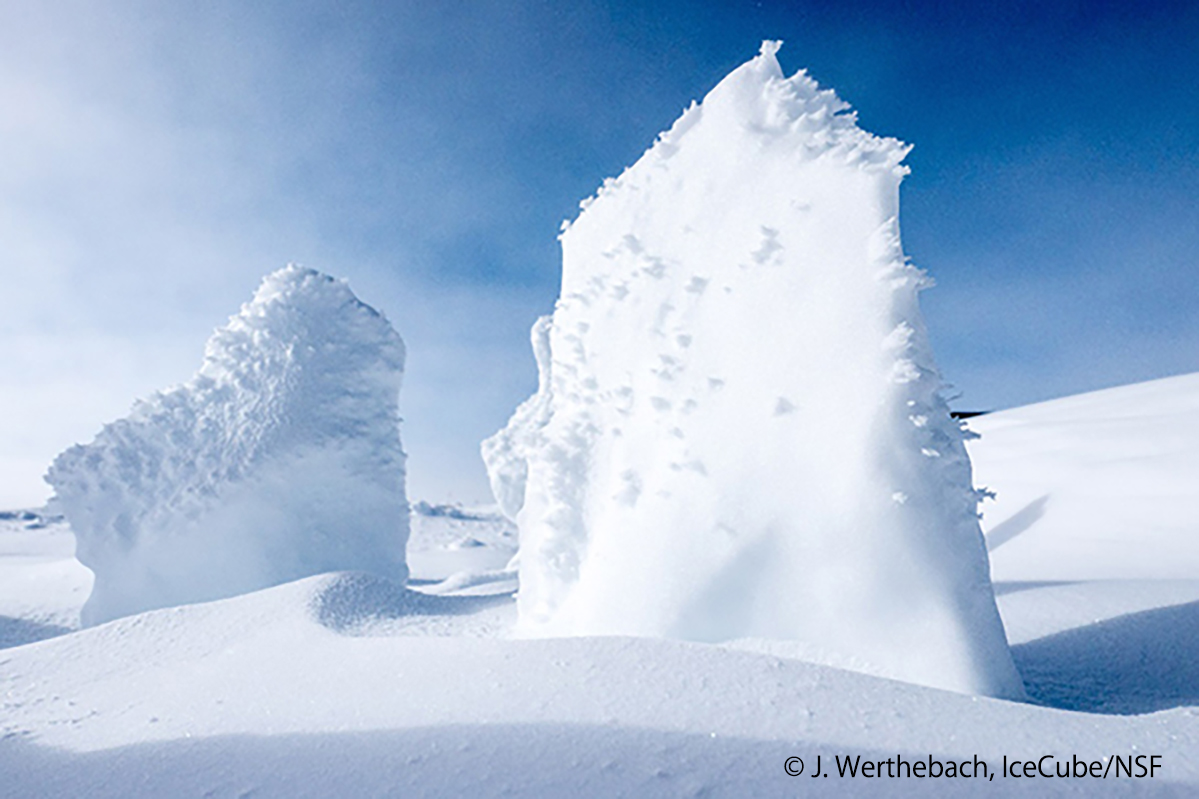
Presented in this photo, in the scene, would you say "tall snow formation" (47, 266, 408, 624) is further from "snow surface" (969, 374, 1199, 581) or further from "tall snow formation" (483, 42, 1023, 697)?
"snow surface" (969, 374, 1199, 581)

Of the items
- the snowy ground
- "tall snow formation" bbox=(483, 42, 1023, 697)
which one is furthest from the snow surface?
"tall snow formation" bbox=(483, 42, 1023, 697)

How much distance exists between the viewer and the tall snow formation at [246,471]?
8.45m

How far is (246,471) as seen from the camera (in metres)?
8.49

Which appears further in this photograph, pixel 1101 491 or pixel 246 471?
pixel 246 471

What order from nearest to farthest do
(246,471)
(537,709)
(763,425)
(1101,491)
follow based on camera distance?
1. (537,709)
2. (763,425)
3. (1101,491)
4. (246,471)

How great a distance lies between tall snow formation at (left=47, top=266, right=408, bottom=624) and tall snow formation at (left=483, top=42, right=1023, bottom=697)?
5.69 meters

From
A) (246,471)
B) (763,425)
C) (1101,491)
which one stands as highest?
(246,471)

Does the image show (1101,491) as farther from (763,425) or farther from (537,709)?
(537,709)

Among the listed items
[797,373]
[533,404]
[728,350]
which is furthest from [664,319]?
[533,404]

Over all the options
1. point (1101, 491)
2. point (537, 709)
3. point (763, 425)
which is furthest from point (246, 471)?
point (1101, 491)

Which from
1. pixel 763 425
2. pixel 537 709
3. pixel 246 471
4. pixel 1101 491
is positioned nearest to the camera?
pixel 537 709

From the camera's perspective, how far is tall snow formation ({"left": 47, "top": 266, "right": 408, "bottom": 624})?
8.45 metres

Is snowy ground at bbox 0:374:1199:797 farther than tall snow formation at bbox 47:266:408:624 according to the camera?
No

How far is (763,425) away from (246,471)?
24.6ft
